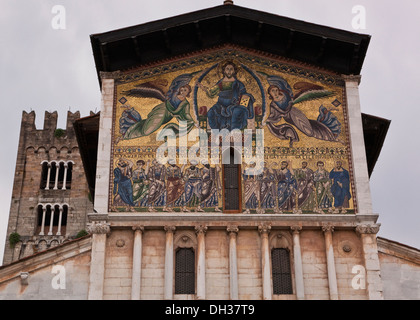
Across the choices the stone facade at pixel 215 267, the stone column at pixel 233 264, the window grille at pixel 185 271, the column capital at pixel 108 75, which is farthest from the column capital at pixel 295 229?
the column capital at pixel 108 75

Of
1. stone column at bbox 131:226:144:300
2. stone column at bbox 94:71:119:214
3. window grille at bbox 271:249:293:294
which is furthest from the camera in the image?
stone column at bbox 94:71:119:214

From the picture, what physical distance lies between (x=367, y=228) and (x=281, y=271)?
255 centimetres

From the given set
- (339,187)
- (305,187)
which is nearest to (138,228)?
(305,187)

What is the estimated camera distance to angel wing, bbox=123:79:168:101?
2342cm

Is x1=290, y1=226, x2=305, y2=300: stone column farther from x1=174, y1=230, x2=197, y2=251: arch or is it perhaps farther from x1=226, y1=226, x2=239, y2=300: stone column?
x1=174, y1=230, x2=197, y2=251: arch

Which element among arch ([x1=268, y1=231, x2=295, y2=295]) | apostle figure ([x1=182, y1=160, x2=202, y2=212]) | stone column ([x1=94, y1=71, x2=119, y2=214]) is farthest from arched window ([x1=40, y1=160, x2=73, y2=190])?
arch ([x1=268, y1=231, x2=295, y2=295])

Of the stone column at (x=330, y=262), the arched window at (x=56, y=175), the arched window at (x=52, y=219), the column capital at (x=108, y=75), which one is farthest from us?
the arched window at (x=56, y=175)

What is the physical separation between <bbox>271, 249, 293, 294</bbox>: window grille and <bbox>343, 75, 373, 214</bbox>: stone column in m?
2.39

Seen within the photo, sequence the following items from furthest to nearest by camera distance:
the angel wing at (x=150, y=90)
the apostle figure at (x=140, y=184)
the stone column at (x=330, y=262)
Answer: the angel wing at (x=150, y=90) → the apostle figure at (x=140, y=184) → the stone column at (x=330, y=262)

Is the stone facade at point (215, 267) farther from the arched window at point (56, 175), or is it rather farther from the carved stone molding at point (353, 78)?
the arched window at point (56, 175)

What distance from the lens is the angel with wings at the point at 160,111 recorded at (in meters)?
22.8

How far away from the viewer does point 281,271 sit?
68.9 ft

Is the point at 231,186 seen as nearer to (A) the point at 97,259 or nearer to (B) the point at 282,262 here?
(B) the point at 282,262

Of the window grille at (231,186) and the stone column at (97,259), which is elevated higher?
the window grille at (231,186)
